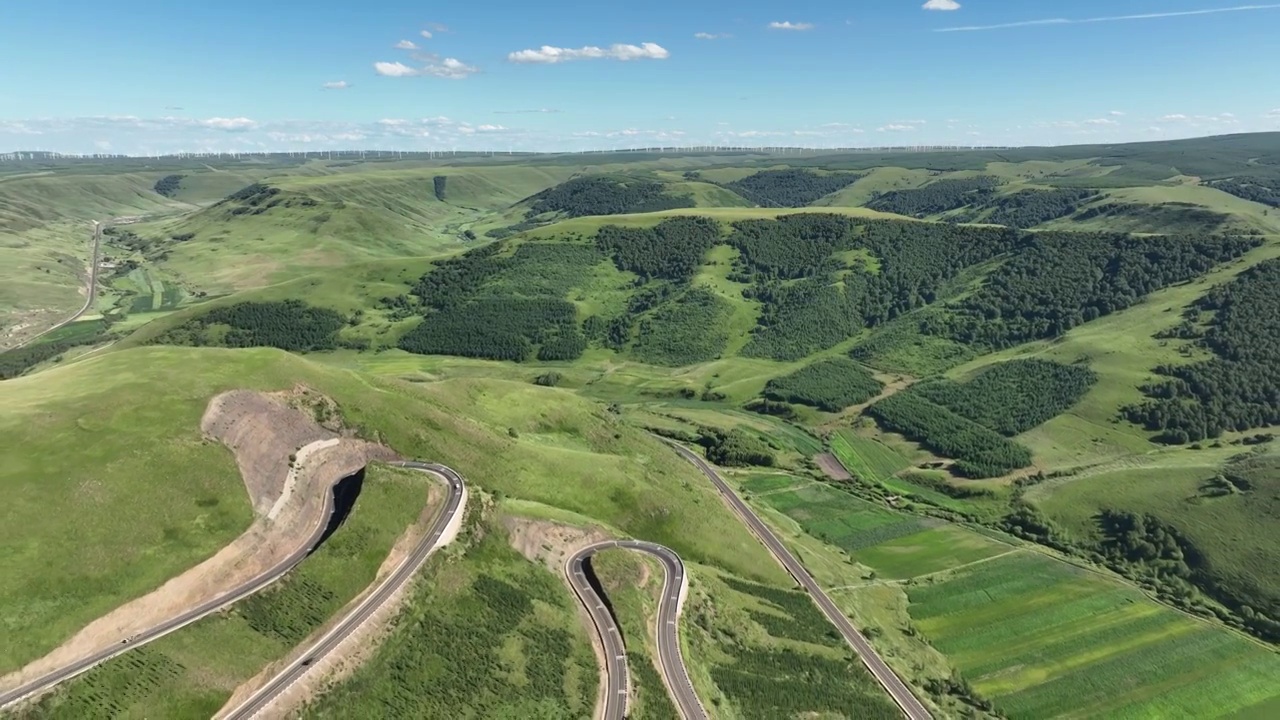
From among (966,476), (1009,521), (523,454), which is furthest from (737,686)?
(966,476)

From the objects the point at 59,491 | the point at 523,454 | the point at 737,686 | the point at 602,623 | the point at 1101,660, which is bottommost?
the point at 1101,660

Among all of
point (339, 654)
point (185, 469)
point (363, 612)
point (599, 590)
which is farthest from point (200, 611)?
point (599, 590)

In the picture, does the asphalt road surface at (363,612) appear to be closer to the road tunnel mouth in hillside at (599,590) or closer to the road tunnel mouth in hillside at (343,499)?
the road tunnel mouth in hillside at (343,499)

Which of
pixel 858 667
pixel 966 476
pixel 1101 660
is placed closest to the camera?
pixel 858 667

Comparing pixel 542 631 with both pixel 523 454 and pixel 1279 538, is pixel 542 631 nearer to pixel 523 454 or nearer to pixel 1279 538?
pixel 523 454

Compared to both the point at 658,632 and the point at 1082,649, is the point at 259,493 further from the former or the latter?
the point at 1082,649

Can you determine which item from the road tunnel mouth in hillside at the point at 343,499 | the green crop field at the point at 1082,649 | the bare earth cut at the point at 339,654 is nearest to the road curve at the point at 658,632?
the bare earth cut at the point at 339,654
